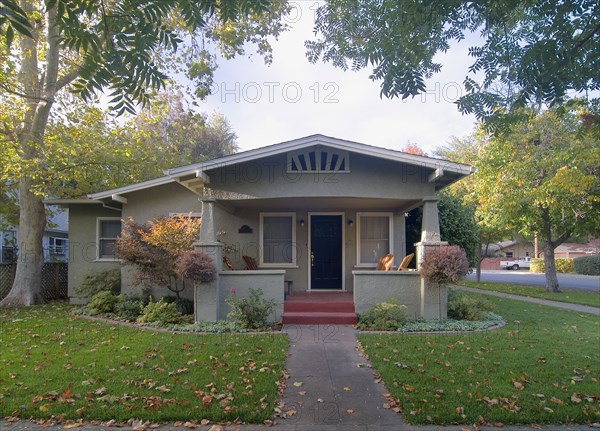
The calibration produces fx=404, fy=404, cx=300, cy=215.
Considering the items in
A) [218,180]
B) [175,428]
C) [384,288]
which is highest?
[218,180]

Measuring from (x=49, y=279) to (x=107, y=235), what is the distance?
3415 millimetres

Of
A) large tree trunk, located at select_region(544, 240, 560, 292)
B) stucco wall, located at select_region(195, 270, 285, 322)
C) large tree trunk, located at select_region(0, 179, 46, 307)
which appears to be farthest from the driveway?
large tree trunk, located at select_region(0, 179, 46, 307)

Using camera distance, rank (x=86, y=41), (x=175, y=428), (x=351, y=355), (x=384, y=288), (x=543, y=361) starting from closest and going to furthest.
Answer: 1. (x=86, y=41)
2. (x=175, y=428)
3. (x=543, y=361)
4. (x=351, y=355)
5. (x=384, y=288)

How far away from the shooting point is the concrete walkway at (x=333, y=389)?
4473 millimetres

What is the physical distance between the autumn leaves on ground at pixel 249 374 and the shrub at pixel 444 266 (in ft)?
4.27

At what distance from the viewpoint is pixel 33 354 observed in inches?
262

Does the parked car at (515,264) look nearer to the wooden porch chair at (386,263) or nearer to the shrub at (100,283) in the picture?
the wooden porch chair at (386,263)

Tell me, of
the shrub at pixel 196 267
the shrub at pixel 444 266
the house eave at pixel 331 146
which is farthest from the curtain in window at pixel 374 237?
the shrub at pixel 196 267

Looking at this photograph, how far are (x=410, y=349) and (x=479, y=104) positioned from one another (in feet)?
13.7

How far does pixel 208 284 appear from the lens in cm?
916

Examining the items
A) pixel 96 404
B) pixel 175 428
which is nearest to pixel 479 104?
pixel 175 428

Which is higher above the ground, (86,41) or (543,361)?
(86,41)

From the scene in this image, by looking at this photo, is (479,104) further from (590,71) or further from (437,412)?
(437,412)

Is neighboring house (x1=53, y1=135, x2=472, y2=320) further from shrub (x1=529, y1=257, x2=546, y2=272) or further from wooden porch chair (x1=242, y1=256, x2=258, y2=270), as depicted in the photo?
shrub (x1=529, y1=257, x2=546, y2=272)
